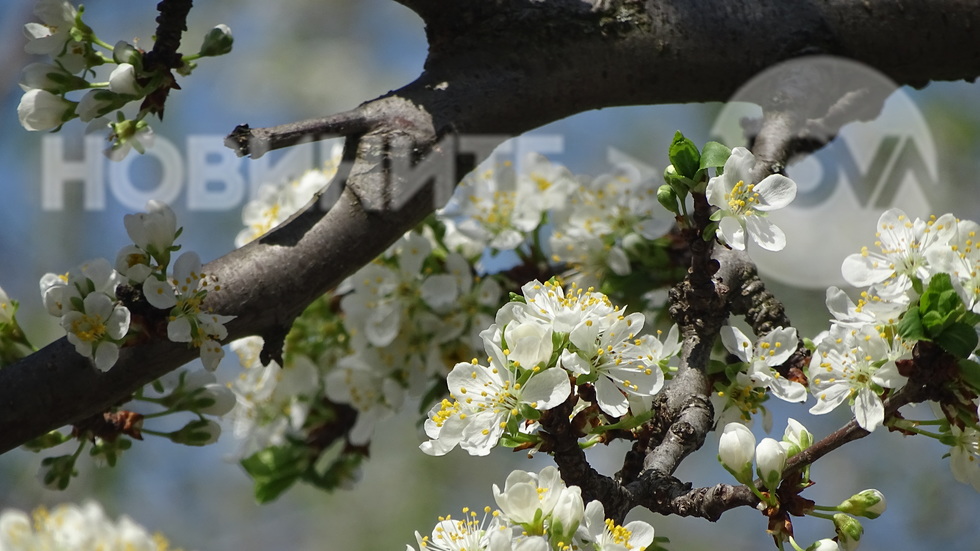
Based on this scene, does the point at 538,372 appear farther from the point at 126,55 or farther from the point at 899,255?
the point at 126,55

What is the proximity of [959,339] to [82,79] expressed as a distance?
124 centimetres

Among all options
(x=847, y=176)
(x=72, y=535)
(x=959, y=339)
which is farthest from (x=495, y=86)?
(x=72, y=535)

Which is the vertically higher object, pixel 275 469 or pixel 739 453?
pixel 739 453

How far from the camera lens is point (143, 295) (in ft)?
4.21

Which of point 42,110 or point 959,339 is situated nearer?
point 959,339

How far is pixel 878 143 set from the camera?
2.30 metres

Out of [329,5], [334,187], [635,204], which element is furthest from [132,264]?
[329,5]

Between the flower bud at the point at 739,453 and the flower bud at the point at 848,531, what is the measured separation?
13 centimetres

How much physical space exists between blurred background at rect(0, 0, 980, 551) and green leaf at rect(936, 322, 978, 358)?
2.41 meters

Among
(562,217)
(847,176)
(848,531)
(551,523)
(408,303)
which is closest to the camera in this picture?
(551,523)

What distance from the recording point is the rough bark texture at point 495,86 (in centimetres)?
126

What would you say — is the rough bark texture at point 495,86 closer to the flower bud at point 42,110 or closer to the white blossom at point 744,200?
the white blossom at point 744,200

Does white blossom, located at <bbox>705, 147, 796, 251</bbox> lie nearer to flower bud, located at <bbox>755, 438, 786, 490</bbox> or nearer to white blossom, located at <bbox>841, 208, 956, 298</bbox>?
white blossom, located at <bbox>841, 208, 956, 298</bbox>

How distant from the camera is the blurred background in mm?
3932
